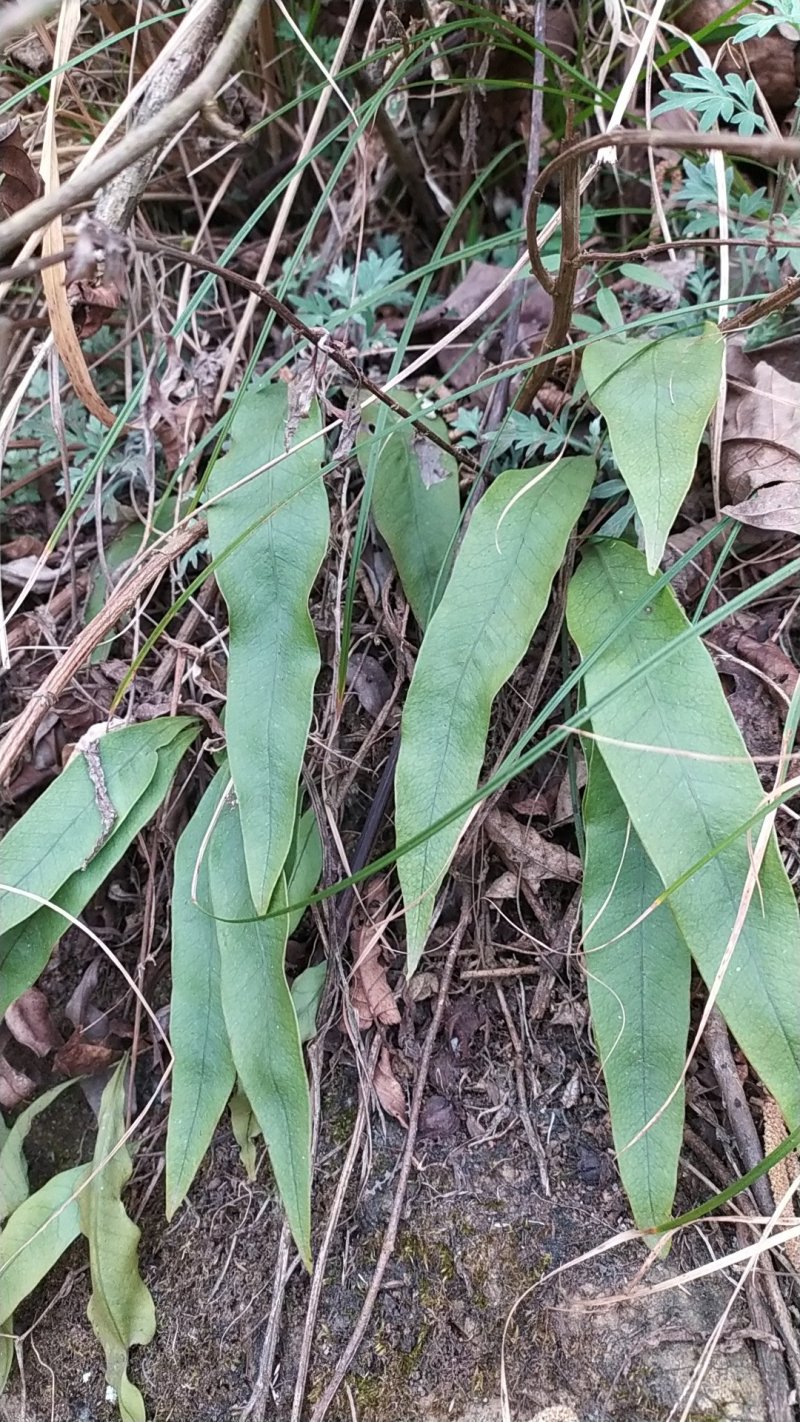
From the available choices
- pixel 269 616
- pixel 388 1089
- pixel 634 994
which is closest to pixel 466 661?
pixel 269 616

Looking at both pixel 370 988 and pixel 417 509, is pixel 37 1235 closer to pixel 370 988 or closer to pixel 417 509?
pixel 370 988

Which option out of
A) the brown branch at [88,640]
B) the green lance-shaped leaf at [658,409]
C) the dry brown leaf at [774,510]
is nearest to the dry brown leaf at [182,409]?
the brown branch at [88,640]

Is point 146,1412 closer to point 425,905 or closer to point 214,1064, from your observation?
point 214,1064

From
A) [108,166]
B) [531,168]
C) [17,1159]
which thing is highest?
[108,166]

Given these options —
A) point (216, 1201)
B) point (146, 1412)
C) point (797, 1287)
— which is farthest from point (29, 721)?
point (797, 1287)

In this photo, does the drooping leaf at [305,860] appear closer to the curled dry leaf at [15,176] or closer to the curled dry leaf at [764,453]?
the curled dry leaf at [764,453]
